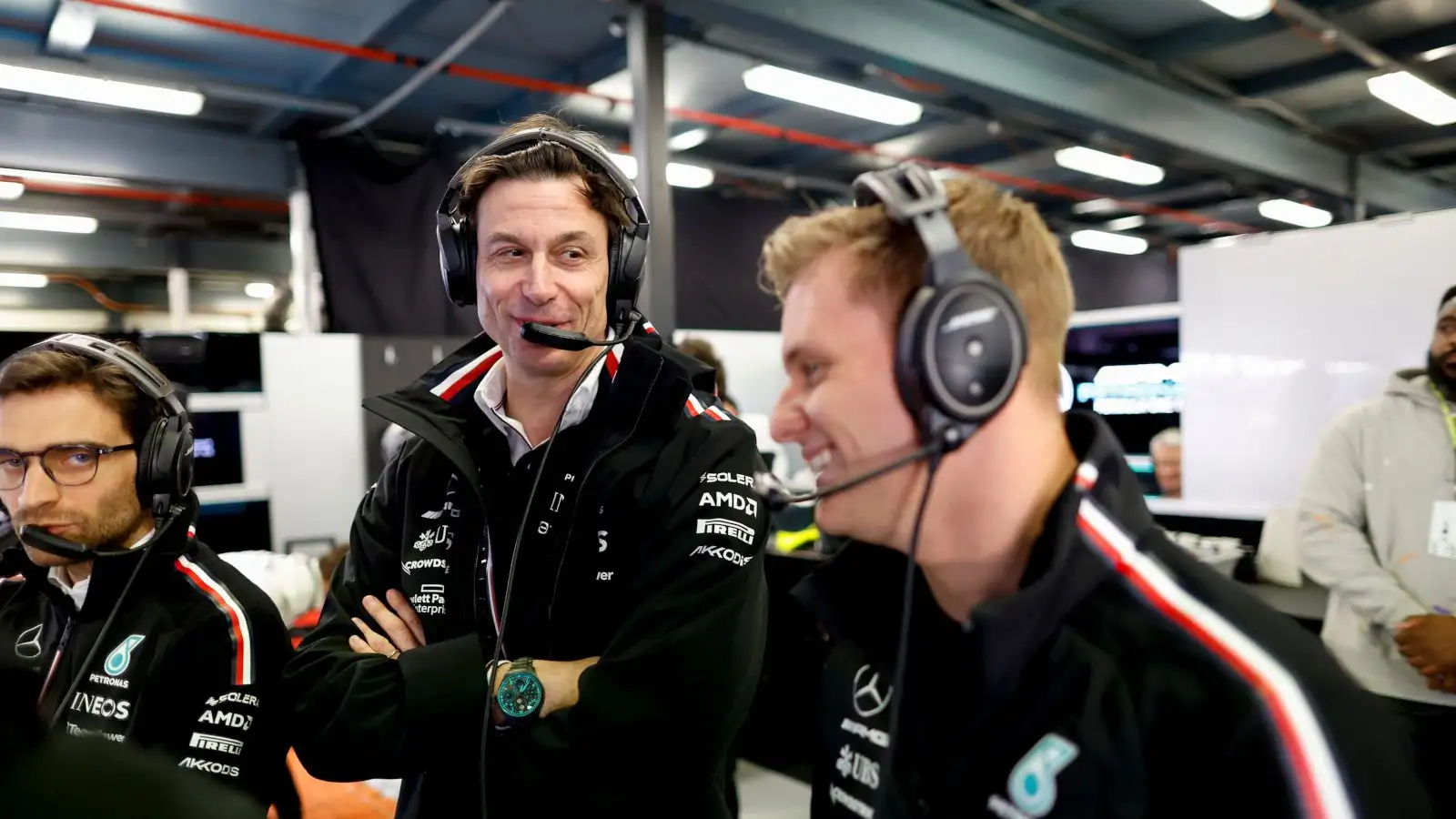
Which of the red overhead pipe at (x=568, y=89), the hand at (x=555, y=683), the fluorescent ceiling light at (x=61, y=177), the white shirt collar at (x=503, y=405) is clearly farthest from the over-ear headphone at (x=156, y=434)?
the fluorescent ceiling light at (x=61, y=177)

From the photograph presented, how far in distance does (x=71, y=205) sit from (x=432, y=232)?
3.35 meters

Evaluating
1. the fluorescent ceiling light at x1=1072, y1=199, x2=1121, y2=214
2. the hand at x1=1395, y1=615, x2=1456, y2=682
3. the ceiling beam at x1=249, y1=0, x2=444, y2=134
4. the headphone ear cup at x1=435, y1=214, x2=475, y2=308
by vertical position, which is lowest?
the hand at x1=1395, y1=615, x2=1456, y2=682

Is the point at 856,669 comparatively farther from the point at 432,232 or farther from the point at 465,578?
the point at 432,232

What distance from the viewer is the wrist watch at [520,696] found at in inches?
47.0

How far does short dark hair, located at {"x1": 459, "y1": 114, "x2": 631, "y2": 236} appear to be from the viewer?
132 cm

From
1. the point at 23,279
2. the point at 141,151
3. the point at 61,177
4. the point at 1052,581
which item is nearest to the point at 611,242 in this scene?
the point at 1052,581

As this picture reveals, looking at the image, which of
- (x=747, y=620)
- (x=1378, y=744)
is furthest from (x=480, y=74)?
(x=1378, y=744)

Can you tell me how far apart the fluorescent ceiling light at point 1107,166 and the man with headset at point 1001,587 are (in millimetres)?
6955

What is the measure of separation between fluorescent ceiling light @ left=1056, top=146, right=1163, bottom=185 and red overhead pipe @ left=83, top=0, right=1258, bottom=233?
0.67m

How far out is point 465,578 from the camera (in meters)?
1.30

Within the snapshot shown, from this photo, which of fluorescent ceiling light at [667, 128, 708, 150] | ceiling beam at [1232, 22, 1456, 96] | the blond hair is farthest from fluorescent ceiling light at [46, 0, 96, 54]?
ceiling beam at [1232, 22, 1456, 96]

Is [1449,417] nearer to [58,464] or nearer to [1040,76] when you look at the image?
[58,464]

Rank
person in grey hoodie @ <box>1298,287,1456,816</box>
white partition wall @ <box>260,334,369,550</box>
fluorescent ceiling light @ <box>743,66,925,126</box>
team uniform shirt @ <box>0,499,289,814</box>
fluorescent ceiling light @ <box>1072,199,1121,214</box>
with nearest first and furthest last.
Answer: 1. team uniform shirt @ <box>0,499,289,814</box>
2. person in grey hoodie @ <box>1298,287,1456,816</box>
3. white partition wall @ <box>260,334,369,550</box>
4. fluorescent ceiling light @ <box>743,66,925,126</box>
5. fluorescent ceiling light @ <box>1072,199,1121,214</box>

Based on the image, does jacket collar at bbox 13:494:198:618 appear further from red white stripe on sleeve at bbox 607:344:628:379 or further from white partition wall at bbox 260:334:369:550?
white partition wall at bbox 260:334:369:550
